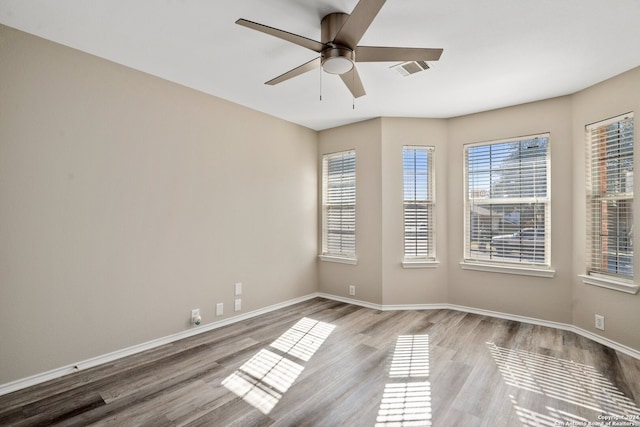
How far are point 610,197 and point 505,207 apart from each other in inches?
38.7

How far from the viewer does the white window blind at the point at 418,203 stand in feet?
14.3

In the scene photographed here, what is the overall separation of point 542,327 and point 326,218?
3.07m

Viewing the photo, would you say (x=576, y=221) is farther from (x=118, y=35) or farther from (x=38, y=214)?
(x=38, y=214)

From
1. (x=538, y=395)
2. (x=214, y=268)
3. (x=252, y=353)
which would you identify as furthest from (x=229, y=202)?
(x=538, y=395)

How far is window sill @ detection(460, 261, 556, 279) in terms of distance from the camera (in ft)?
11.8

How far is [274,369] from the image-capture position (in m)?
2.62

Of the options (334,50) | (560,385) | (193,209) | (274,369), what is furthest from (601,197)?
(193,209)

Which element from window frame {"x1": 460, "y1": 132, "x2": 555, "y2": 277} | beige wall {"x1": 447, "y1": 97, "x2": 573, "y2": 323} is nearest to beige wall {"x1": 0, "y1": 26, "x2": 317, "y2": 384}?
beige wall {"x1": 447, "y1": 97, "x2": 573, "y2": 323}

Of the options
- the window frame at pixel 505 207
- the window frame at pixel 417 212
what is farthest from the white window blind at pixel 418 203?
the window frame at pixel 505 207

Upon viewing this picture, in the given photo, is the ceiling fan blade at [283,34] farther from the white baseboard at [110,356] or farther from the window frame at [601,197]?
the window frame at [601,197]

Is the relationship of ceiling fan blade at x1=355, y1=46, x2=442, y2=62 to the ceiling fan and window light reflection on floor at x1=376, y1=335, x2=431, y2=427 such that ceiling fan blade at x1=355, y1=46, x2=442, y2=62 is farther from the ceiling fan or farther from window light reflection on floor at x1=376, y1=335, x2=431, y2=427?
window light reflection on floor at x1=376, y1=335, x2=431, y2=427

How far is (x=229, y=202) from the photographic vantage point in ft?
12.3

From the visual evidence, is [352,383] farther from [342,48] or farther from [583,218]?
[583,218]

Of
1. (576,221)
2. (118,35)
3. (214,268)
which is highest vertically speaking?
(118,35)
